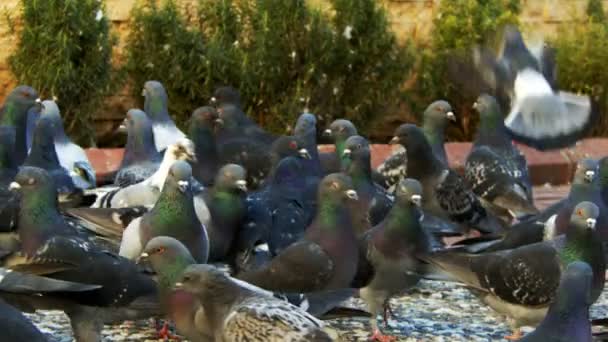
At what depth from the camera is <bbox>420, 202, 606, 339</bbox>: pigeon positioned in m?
6.20

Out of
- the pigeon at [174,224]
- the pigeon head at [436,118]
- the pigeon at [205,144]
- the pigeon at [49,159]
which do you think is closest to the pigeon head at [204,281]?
the pigeon at [174,224]

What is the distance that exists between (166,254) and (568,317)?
1584mm

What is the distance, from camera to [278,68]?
1121 cm

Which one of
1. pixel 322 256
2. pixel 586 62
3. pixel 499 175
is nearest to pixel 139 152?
pixel 499 175

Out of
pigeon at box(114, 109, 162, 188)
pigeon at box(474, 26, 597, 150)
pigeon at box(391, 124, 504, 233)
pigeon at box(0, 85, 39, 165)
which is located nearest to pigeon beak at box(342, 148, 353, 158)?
pigeon at box(391, 124, 504, 233)

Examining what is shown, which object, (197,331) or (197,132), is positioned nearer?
(197,331)

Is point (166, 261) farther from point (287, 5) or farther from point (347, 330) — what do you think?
point (287, 5)

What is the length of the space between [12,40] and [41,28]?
57cm

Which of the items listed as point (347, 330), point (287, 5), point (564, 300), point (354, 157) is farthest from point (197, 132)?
point (564, 300)

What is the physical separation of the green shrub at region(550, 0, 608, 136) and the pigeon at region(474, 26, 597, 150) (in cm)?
268

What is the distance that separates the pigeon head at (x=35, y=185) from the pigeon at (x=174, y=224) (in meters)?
0.40

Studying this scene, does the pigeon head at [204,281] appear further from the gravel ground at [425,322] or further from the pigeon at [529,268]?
the pigeon at [529,268]

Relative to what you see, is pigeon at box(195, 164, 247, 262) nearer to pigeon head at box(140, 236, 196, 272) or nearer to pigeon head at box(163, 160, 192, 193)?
pigeon head at box(163, 160, 192, 193)

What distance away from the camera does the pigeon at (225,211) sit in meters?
7.01
